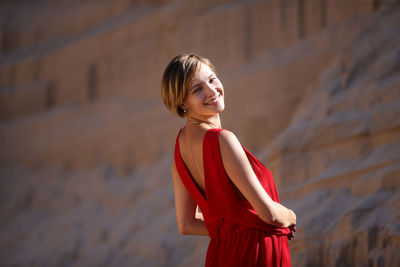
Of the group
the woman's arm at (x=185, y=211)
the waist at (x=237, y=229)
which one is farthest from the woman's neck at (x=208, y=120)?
the waist at (x=237, y=229)

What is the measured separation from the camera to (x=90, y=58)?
26.3 feet

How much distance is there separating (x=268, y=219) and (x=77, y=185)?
18.6 ft

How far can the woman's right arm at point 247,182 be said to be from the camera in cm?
197

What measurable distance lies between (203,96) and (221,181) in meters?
0.37

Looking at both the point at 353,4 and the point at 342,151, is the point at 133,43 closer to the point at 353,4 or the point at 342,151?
the point at 353,4

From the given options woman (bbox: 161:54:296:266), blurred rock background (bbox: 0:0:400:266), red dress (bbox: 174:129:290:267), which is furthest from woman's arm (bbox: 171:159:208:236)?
blurred rock background (bbox: 0:0:400:266)

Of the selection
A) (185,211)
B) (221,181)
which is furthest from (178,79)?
(185,211)

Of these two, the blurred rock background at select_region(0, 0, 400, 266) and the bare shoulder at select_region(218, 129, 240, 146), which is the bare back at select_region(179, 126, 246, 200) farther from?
the blurred rock background at select_region(0, 0, 400, 266)

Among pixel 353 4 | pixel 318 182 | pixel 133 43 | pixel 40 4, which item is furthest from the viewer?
pixel 40 4

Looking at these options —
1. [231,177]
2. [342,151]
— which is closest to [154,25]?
[342,151]

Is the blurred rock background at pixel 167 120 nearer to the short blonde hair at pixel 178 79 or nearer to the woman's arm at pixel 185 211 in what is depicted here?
the woman's arm at pixel 185 211

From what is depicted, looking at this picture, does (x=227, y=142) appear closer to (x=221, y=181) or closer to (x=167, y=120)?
(x=221, y=181)

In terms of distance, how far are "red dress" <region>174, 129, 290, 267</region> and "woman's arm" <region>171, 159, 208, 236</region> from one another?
0.70 feet

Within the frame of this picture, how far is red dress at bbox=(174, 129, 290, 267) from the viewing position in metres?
2.04
